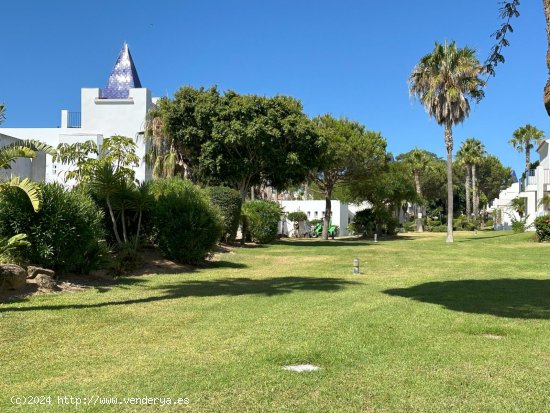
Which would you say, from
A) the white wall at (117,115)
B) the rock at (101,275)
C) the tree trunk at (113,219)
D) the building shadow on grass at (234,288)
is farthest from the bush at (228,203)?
the white wall at (117,115)

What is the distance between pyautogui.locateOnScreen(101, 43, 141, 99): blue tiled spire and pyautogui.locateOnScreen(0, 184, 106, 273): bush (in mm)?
30314

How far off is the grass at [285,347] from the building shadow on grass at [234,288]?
0.06 m

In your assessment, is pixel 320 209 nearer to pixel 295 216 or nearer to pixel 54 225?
pixel 295 216

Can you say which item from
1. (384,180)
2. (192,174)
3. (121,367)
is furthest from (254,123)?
(121,367)

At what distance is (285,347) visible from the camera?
635cm

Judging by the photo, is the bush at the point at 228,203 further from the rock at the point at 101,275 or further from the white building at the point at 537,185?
the white building at the point at 537,185

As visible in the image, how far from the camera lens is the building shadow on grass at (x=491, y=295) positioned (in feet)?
29.5

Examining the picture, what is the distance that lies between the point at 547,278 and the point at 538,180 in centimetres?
2937

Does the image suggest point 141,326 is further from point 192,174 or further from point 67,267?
point 192,174

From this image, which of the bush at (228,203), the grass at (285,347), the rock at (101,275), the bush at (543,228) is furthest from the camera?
the bush at (543,228)

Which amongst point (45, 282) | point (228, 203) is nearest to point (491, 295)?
point (45, 282)

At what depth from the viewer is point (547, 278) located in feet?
46.7

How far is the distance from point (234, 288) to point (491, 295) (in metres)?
5.32

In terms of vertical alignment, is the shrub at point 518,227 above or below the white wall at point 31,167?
below
